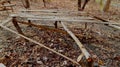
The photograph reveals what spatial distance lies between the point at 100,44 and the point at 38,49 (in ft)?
6.17

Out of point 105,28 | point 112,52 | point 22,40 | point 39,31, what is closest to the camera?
point 112,52

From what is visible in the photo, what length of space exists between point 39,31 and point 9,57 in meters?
1.89

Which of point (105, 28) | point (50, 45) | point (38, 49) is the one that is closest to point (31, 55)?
point (38, 49)

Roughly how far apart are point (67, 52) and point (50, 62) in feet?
2.06

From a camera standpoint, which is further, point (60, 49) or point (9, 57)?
point (60, 49)

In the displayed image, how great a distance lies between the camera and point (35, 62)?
14.6 feet

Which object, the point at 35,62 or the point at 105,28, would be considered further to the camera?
the point at 105,28

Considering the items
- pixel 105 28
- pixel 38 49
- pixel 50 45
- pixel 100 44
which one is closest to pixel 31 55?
pixel 38 49

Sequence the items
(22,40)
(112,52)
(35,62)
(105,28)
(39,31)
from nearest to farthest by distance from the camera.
→ (35,62), (112,52), (22,40), (39,31), (105,28)

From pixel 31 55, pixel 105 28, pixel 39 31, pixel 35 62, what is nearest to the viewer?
pixel 35 62

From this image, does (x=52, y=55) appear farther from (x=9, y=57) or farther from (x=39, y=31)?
(x=39, y=31)

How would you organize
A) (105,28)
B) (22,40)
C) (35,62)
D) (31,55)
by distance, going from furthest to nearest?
Answer: (105,28) → (22,40) → (31,55) → (35,62)

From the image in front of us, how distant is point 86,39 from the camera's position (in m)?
5.81

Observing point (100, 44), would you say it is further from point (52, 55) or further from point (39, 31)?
point (39, 31)
